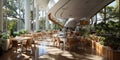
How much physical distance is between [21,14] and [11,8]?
1272 mm

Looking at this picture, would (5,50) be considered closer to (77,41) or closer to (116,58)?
(77,41)

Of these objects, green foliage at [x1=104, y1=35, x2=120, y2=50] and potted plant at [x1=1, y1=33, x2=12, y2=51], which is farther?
potted plant at [x1=1, y1=33, x2=12, y2=51]

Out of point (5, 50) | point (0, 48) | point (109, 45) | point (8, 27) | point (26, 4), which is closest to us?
point (109, 45)

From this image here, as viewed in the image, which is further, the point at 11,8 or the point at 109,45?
the point at 11,8

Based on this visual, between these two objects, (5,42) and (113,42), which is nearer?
(113,42)

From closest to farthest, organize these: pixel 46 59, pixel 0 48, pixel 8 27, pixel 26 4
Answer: pixel 46 59 → pixel 0 48 → pixel 8 27 → pixel 26 4

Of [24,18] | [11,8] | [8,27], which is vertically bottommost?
[8,27]

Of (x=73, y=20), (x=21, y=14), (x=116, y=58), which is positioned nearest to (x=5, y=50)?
Result: (x=116, y=58)

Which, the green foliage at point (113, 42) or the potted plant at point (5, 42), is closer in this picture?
the green foliage at point (113, 42)

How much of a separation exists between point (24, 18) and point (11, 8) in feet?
5.48

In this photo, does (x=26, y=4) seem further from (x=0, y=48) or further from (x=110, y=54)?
(x=110, y=54)

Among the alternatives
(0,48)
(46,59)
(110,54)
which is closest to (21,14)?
(0,48)

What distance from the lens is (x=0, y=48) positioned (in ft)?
26.9

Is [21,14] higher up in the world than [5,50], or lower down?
higher up
